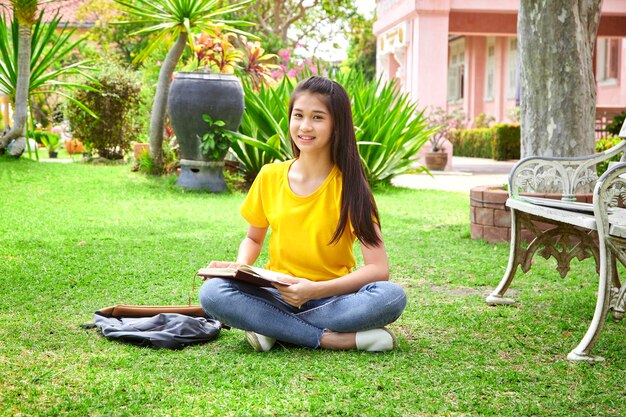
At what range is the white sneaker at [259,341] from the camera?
11.2 feet

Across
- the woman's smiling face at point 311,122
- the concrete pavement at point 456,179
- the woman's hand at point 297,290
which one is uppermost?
the woman's smiling face at point 311,122

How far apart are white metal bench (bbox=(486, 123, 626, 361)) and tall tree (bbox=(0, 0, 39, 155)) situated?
23.0ft

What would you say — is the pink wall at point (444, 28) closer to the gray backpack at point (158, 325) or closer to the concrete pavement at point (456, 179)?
the concrete pavement at point (456, 179)

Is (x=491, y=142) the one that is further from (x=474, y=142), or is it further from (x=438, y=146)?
(x=438, y=146)

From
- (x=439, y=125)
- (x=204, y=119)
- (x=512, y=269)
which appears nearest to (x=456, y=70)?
(x=439, y=125)

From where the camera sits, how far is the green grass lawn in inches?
108

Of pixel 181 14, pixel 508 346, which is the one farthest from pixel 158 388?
pixel 181 14

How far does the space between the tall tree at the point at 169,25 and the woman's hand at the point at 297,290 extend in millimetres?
7527

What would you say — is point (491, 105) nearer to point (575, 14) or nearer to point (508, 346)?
point (575, 14)

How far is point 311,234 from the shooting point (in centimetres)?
348

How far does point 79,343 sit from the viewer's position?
3.43 meters

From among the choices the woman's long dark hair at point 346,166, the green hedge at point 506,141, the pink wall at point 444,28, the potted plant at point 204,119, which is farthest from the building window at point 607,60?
the woman's long dark hair at point 346,166

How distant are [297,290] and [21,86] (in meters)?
8.35

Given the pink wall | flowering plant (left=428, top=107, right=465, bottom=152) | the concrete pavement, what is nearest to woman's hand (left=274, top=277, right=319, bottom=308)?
the concrete pavement
